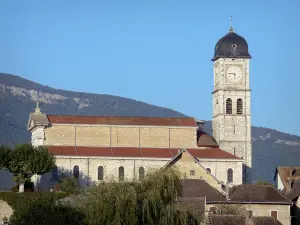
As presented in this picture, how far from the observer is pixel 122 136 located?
9906 cm

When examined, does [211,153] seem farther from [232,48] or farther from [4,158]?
[4,158]

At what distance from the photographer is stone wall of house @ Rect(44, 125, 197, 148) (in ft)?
320

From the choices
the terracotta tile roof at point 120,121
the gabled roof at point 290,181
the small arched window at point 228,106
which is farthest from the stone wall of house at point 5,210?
the small arched window at point 228,106

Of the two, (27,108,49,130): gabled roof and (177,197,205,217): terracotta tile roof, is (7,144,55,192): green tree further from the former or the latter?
(177,197,205,217): terracotta tile roof

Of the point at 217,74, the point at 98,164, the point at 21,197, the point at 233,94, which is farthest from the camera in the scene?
the point at 217,74

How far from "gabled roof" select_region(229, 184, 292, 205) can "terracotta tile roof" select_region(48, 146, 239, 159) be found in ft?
73.8

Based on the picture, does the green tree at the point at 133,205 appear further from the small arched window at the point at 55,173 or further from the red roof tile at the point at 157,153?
the red roof tile at the point at 157,153

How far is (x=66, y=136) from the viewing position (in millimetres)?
97688

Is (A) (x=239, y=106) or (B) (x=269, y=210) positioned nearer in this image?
(B) (x=269, y=210)

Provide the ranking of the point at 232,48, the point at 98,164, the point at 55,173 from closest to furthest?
the point at 55,173 < the point at 98,164 < the point at 232,48

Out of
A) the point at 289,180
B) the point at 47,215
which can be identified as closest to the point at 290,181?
the point at 289,180

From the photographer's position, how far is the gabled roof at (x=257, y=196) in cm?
7100

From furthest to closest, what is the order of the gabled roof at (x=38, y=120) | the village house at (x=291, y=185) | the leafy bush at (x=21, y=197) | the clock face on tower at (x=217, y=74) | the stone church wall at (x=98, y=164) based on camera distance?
the clock face on tower at (x=217, y=74) < the gabled roof at (x=38, y=120) < the stone church wall at (x=98, y=164) < the village house at (x=291, y=185) < the leafy bush at (x=21, y=197)

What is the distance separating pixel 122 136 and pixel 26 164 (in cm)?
1563
